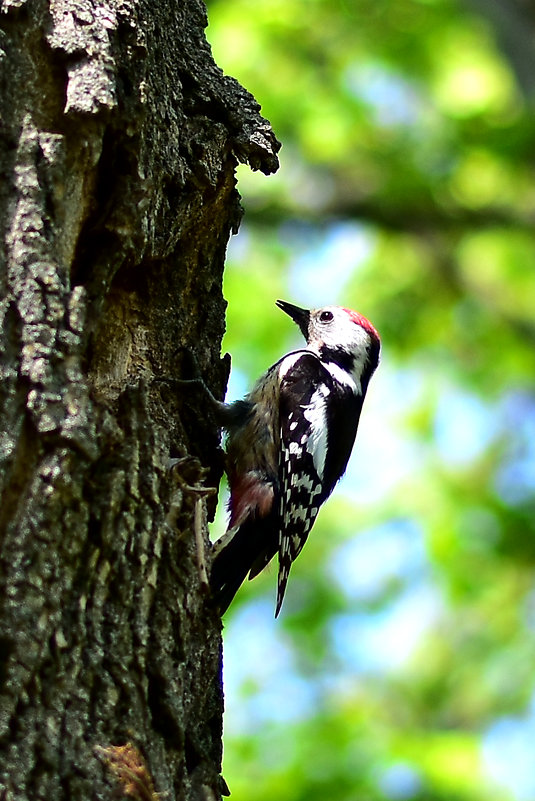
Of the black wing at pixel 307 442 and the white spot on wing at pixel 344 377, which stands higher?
the white spot on wing at pixel 344 377

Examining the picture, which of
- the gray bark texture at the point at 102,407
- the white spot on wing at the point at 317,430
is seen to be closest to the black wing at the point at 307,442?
the white spot on wing at the point at 317,430

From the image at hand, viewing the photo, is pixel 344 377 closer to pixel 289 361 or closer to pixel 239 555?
pixel 289 361

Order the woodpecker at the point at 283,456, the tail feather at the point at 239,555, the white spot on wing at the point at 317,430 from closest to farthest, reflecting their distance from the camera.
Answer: the tail feather at the point at 239,555
the woodpecker at the point at 283,456
the white spot on wing at the point at 317,430

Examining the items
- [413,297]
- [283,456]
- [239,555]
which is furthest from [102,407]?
[413,297]

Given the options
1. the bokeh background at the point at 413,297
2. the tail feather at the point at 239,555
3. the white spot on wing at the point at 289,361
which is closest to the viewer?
the tail feather at the point at 239,555

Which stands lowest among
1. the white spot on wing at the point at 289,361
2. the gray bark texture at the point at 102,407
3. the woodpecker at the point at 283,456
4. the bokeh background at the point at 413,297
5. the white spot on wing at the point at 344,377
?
the gray bark texture at the point at 102,407

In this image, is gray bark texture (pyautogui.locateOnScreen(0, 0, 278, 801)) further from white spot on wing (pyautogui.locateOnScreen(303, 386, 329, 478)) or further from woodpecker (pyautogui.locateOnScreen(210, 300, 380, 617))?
white spot on wing (pyautogui.locateOnScreen(303, 386, 329, 478))

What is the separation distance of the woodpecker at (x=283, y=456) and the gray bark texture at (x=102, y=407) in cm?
88

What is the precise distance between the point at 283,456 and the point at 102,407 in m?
1.86

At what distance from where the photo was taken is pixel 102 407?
85.0 inches

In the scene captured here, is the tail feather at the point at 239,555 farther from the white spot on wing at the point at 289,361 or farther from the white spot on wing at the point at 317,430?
the white spot on wing at the point at 289,361

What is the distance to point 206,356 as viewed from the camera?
2.99 meters

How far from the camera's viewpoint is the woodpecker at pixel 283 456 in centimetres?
364

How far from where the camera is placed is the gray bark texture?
1.96 meters
